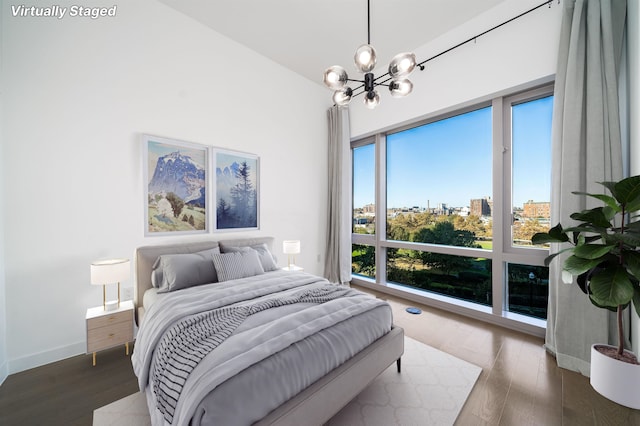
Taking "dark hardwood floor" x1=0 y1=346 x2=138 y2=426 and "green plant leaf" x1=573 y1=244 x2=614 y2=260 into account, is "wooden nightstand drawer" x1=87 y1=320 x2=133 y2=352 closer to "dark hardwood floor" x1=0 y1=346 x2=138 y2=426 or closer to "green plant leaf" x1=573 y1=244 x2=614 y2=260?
"dark hardwood floor" x1=0 y1=346 x2=138 y2=426

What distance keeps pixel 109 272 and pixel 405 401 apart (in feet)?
8.38

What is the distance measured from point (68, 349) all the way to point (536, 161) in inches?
195

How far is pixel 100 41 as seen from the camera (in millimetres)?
2359

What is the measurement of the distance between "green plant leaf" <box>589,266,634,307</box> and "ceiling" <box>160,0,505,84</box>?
2.85 meters

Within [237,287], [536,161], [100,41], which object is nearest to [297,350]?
[237,287]

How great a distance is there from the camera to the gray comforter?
3.55 feet

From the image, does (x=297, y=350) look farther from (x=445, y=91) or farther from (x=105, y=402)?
(x=445, y=91)

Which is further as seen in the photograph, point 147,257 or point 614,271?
point 147,257

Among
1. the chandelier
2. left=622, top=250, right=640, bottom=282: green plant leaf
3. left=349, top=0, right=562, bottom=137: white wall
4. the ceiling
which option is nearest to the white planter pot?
left=622, top=250, right=640, bottom=282: green plant leaf

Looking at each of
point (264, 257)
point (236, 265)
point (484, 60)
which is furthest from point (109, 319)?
point (484, 60)

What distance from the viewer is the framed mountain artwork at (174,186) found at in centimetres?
263

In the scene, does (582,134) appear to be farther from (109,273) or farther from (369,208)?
(109,273)

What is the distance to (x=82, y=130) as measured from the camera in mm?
2271

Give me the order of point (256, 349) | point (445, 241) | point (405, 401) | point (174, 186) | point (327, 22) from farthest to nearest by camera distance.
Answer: point (445, 241) → point (327, 22) → point (174, 186) → point (405, 401) → point (256, 349)
